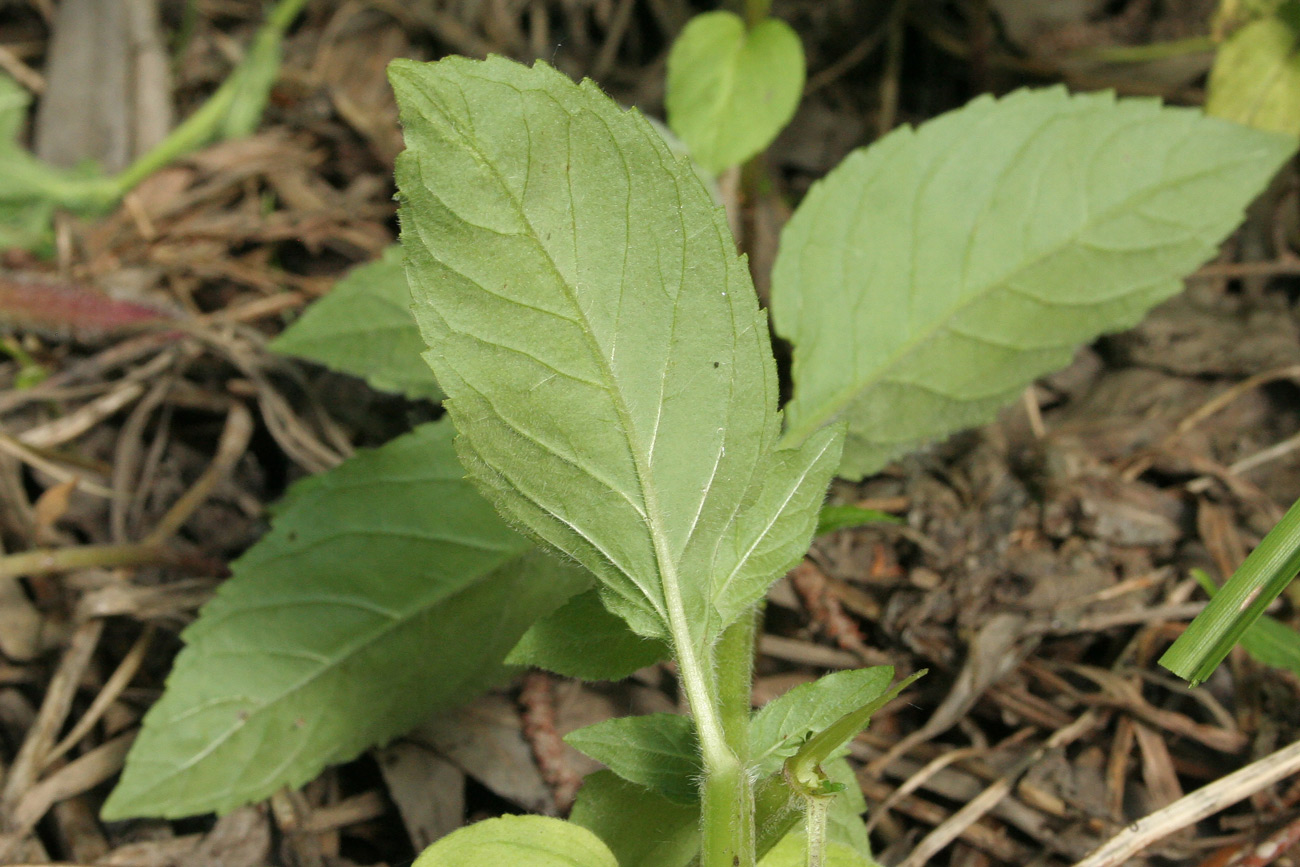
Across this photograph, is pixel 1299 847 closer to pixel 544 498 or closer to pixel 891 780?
pixel 891 780

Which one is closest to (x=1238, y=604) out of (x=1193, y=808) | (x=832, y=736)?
(x=1193, y=808)

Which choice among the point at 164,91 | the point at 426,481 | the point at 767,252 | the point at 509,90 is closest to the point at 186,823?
the point at 426,481

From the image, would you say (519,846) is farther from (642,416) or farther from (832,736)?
(642,416)

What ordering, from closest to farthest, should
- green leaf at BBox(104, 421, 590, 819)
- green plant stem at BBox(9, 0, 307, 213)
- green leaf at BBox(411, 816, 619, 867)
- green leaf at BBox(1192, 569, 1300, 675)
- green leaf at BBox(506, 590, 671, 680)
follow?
green leaf at BBox(411, 816, 619, 867) → green leaf at BBox(506, 590, 671, 680) → green leaf at BBox(1192, 569, 1300, 675) → green leaf at BBox(104, 421, 590, 819) → green plant stem at BBox(9, 0, 307, 213)

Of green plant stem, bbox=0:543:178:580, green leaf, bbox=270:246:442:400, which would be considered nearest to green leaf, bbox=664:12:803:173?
green leaf, bbox=270:246:442:400

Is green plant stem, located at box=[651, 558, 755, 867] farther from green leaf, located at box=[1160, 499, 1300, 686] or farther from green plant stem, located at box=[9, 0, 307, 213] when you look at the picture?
green plant stem, located at box=[9, 0, 307, 213]

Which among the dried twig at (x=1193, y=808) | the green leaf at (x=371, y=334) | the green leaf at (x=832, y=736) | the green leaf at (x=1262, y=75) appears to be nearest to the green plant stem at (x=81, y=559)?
the green leaf at (x=371, y=334)
